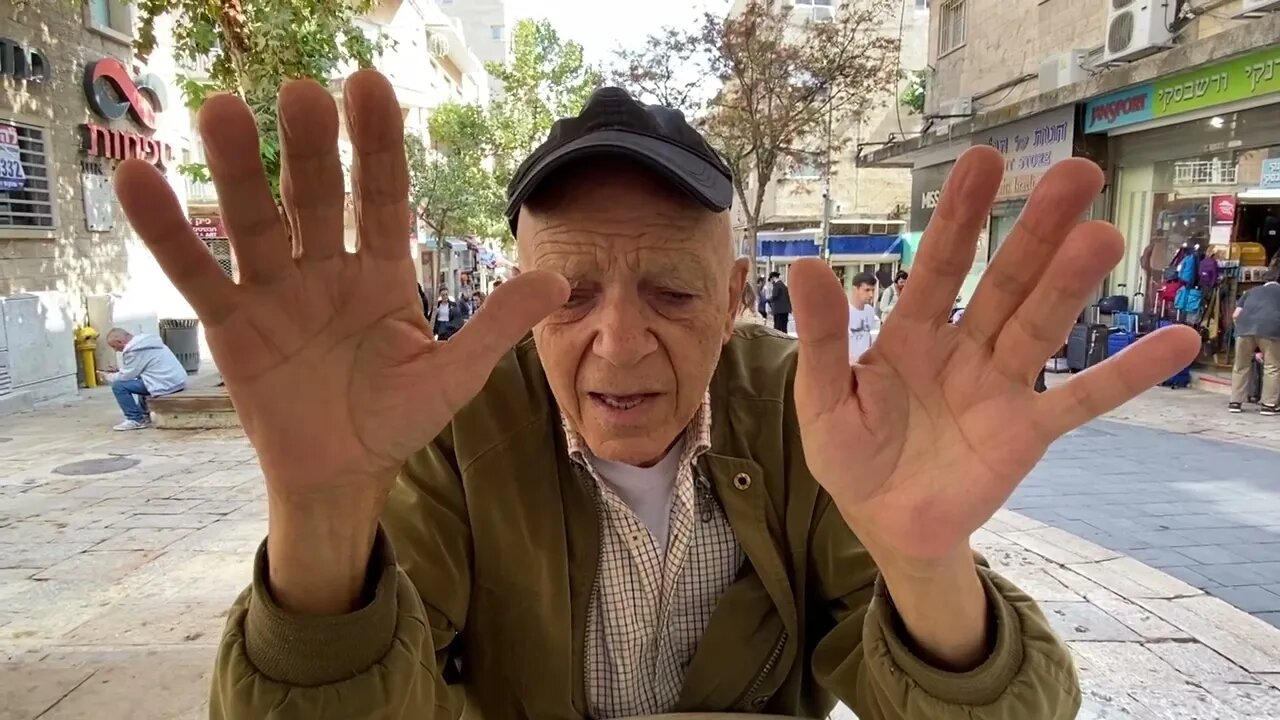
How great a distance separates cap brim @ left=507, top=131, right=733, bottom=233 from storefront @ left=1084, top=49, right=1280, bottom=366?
30.4ft

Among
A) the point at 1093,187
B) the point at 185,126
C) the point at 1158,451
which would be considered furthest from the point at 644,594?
the point at 185,126

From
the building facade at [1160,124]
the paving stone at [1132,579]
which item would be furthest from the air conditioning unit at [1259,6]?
the paving stone at [1132,579]

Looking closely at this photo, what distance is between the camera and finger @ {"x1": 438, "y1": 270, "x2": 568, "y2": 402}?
0.98m

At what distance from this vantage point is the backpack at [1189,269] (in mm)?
9211

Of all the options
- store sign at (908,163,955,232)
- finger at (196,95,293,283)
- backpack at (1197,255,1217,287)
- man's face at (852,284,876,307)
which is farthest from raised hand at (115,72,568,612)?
store sign at (908,163,955,232)

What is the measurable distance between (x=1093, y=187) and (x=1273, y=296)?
28.9 ft

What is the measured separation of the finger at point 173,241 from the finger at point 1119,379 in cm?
100

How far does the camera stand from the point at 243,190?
904mm

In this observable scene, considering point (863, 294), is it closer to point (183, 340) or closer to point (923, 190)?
point (923, 190)

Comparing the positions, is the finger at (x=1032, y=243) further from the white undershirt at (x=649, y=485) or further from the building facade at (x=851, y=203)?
the building facade at (x=851, y=203)

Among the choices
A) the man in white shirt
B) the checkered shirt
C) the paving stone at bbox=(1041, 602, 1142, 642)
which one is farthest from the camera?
the man in white shirt

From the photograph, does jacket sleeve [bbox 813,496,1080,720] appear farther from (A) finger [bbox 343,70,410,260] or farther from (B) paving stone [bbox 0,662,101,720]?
(B) paving stone [bbox 0,662,101,720]

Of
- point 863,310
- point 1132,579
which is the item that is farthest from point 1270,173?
point 1132,579

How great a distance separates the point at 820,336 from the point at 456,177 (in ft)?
80.8
